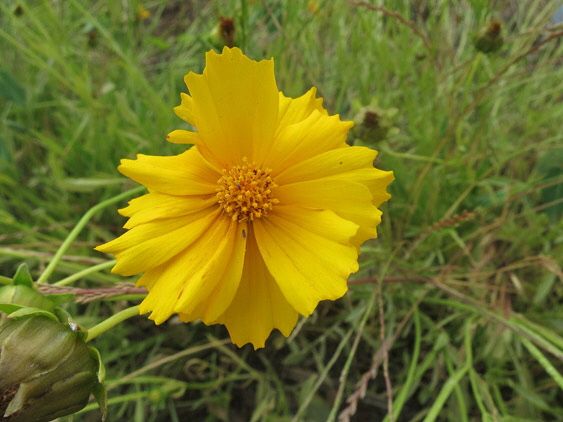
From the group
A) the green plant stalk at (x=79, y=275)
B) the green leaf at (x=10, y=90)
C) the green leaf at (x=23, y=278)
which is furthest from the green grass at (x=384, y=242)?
the green leaf at (x=23, y=278)

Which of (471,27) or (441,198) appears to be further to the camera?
(471,27)

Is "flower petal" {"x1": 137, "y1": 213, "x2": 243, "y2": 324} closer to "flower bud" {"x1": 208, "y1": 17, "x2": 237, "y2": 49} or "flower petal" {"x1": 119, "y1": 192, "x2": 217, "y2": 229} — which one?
"flower petal" {"x1": 119, "y1": 192, "x2": 217, "y2": 229}

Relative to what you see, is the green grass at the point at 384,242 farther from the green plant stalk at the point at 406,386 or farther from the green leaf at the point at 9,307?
the green leaf at the point at 9,307

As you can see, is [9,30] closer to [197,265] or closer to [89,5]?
[89,5]

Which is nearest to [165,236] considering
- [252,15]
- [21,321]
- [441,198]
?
[21,321]

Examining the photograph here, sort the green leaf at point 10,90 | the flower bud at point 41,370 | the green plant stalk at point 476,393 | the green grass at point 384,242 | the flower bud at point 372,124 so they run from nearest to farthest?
the flower bud at point 41,370, the green plant stalk at point 476,393, the flower bud at point 372,124, the green grass at point 384,242, the green leaf at point 10,90
